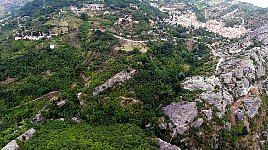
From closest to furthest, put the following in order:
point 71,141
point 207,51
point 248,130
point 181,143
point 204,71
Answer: point 71,141
point 181,143
point 248,130
point 204,71
point 207,51

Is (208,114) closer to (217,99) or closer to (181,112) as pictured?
(181,112)

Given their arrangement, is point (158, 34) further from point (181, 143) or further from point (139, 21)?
point (181, 143)

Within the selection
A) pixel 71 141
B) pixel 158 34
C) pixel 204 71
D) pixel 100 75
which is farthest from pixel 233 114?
pixel 158 34

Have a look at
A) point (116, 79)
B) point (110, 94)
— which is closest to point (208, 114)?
point (110, 94)

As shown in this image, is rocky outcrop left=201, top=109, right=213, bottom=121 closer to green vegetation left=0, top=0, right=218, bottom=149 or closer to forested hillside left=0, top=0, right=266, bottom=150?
forested hillside left=0, top=0, right=266, bottom=150

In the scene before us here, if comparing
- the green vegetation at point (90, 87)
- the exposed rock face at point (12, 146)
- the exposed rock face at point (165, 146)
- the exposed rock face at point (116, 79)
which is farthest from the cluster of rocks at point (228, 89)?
the exposed rock face at point (12, 146)

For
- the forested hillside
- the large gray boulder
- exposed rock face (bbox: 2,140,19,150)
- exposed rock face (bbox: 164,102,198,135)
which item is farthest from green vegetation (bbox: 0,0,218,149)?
exposed rock face (bbox: 164,102,198,135)
